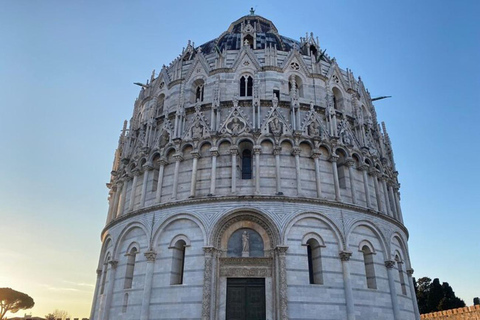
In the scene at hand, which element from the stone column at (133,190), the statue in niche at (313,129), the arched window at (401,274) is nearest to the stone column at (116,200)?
the stone column at (133,190)

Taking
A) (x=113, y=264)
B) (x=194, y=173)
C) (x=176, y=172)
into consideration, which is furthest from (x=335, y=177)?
(x=113, y=264)

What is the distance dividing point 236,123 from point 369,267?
1025 cm

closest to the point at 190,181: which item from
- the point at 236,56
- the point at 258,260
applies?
the point at 258,260

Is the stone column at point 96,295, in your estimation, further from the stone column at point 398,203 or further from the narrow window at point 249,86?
the stone column at point 398,203

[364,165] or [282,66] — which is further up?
[282,66]

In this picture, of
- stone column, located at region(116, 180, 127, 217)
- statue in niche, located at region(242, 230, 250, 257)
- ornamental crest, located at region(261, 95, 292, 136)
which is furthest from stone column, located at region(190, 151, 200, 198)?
stone column, located at region(116, 180, 127, 217)

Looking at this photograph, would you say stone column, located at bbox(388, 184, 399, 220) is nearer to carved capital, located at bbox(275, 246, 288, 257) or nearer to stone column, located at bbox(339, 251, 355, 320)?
stone column, located at bbox(339, 251, 355, 320)

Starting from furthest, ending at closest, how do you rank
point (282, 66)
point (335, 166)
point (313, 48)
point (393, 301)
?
point (313, 48) < point (282, 66) < point (335, 166) < point (393, 301)

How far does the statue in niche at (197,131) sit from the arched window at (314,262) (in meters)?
8.06

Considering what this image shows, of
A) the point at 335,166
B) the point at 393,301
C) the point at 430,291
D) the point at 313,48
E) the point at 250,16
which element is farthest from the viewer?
the point at 430,291

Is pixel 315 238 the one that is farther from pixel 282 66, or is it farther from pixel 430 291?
pixel 430 291

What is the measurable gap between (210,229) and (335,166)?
7.66 meters

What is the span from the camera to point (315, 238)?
17.2m

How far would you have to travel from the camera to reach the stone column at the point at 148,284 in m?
16.4
